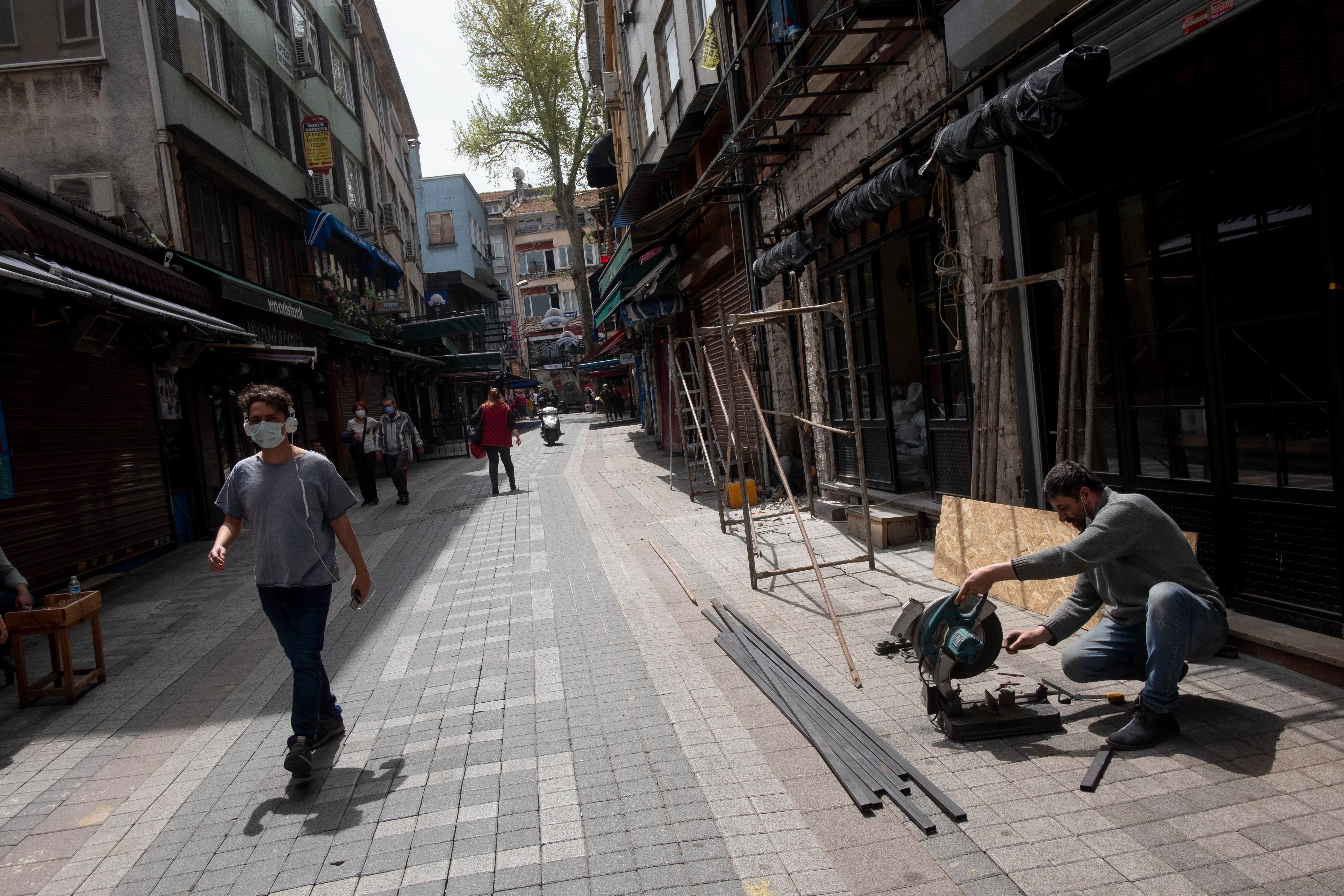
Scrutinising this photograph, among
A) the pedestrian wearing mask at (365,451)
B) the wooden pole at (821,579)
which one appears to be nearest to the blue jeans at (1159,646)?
the wooden pole at (821,579)

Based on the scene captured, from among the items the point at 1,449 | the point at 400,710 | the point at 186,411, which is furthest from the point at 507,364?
the point at 400,710

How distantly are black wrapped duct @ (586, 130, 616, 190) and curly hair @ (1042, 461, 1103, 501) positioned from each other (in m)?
21.0

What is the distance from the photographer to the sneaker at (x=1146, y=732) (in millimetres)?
3641

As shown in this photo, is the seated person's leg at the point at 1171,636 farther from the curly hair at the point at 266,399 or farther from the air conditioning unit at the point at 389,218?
the air conditioning unit at the point at 389,218

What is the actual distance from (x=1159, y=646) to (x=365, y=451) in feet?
44.8

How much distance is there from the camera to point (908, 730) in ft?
13.5

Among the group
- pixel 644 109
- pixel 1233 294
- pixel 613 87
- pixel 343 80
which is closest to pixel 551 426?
pixel 613 87

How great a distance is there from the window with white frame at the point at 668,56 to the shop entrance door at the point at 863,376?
647 centimetres

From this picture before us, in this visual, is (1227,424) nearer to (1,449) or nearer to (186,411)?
(1,449)

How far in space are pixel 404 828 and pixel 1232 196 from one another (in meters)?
5.06

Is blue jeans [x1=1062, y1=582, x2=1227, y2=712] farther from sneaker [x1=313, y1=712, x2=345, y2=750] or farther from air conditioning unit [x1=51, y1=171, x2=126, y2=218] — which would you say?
air conditioning unit [x1=51, y1=171, x2=126, y2=218]

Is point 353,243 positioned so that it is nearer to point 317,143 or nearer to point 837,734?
point 317,143

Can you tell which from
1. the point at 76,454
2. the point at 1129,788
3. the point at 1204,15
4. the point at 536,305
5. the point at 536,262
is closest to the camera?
the point at 1129,788

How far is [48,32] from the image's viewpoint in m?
12.6
